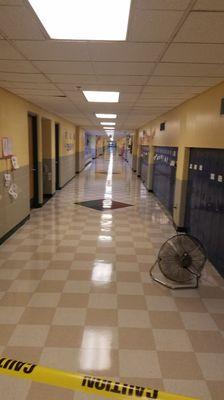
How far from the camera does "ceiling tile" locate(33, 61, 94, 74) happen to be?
3.35 metres

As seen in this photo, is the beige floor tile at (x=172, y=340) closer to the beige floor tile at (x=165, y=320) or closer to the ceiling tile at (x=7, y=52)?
the beige floor tile at (x=165, y=320)

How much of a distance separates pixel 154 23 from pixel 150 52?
2.19ft

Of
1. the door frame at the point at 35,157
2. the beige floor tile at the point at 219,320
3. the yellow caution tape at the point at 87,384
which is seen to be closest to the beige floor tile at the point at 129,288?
the beige floor tile at the point at 219,320

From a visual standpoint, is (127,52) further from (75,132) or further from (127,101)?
(75,132)

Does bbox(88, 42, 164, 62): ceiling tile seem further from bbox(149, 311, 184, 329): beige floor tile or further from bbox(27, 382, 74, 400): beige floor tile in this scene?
bbox(27, 382, 74, 400): beige floor tile

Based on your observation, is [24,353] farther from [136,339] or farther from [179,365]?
[179,365]

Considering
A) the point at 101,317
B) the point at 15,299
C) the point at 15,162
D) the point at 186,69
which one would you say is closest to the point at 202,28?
the point at 186,69

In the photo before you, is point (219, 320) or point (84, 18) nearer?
point (84, 18)

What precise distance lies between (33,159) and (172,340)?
612 centimetres

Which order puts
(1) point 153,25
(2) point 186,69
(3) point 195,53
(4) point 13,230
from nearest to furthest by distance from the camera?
1. (1) point 153,25
2. (3) point 195,53
3. (2) point 186,69
4. (4) point 13,230

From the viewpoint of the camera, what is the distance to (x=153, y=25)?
2254mm

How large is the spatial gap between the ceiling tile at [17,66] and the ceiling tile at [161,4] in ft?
6.18

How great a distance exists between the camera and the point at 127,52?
2.89m

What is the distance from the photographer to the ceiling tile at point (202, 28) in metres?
2.08
